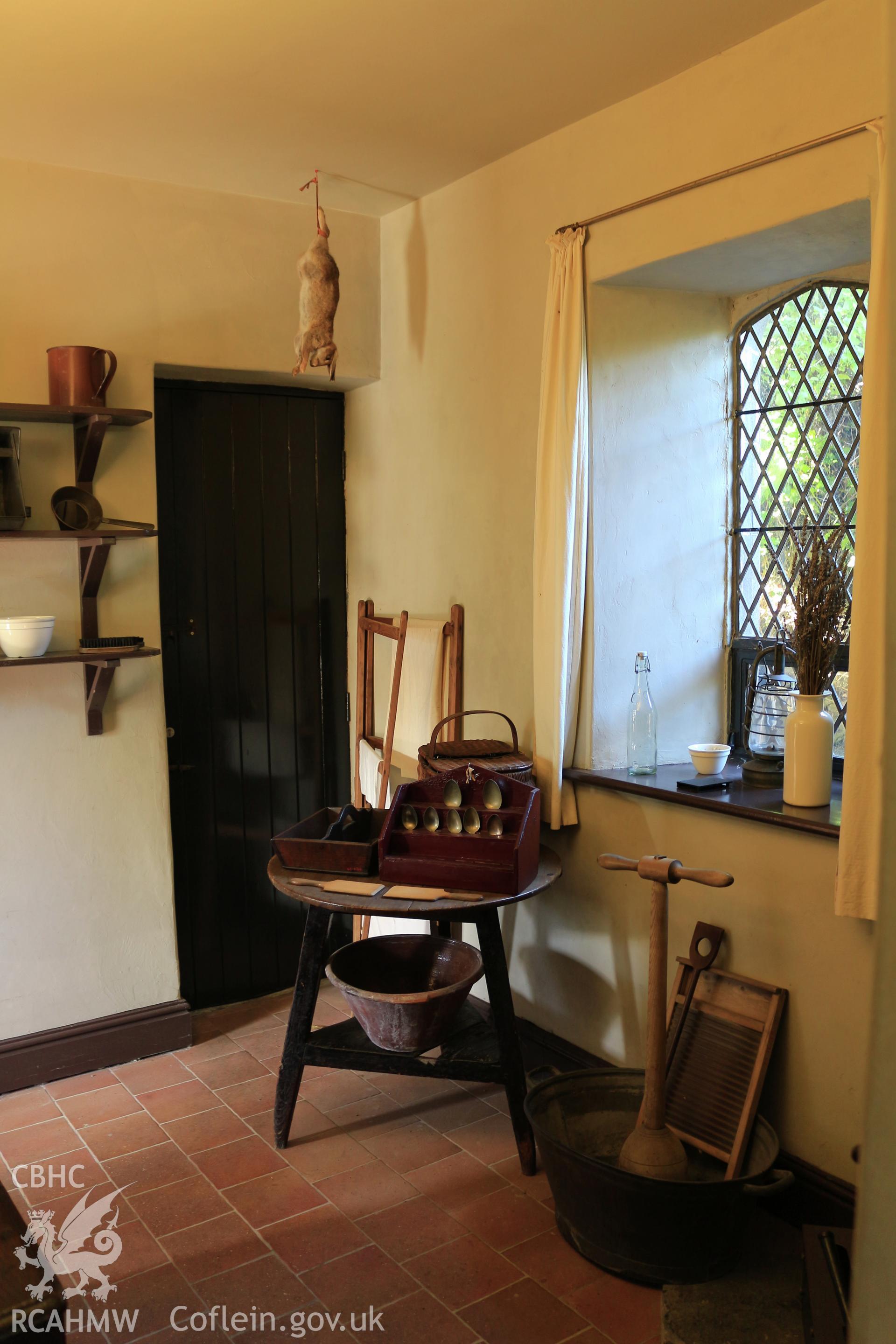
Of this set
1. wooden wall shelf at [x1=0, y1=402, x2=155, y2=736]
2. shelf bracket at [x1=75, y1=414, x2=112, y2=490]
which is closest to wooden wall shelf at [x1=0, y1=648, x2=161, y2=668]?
wooden wall shelf at [x1=0, y1=402, x2=155, y2=736]

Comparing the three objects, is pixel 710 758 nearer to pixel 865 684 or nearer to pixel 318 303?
pixel 865 684

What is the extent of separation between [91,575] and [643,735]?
182 cm

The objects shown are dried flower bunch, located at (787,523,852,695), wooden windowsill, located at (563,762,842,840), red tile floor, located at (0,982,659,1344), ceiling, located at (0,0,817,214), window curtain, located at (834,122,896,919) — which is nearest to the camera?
window curtain, located at (834,122,896,919)

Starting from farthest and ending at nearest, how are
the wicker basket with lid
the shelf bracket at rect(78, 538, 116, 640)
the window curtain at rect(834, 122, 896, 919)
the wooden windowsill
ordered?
the shelf bracket at rect(78, 538, 116, 640)
the wicker basket with lid
the wooden windowsill
the window curtain at rect(834, 122, 896, 919)

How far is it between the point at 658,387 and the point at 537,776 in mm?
1231

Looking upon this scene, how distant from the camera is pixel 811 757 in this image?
251 centimetres

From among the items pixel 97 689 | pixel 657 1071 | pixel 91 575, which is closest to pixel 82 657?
pixel 97 689

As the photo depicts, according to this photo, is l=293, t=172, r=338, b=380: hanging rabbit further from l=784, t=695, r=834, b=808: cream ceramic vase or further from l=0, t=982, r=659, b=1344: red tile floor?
l=0, t=982, r=659, b=1344: red tile floor

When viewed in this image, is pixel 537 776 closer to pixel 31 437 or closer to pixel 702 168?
pixel 702 168

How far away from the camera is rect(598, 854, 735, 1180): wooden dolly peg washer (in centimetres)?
230

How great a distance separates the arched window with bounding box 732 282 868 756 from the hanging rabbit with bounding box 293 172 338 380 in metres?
1.26

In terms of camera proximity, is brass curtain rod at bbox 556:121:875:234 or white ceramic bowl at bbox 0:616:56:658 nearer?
brass curtain rod at bbox 556:121:875:234

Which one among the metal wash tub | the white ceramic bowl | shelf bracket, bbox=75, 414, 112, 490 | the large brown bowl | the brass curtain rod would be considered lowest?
the metal wash tub

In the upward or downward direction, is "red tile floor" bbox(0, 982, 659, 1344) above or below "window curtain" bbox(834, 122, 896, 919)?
below
